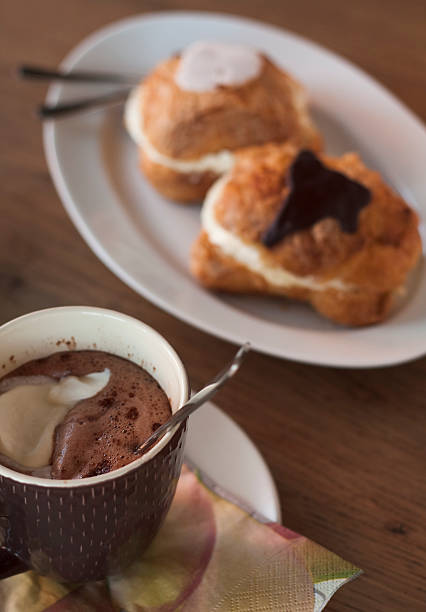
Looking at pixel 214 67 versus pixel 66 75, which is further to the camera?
pixel 66 75

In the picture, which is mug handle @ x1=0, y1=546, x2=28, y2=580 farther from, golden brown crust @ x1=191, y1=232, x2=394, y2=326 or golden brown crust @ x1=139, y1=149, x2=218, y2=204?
golden brown crust @ x1=139, y1=149, x2=218, y2=204

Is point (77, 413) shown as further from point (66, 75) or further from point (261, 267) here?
point (66, 75)

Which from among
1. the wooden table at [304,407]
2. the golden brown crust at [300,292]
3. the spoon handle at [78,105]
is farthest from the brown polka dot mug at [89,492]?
the spoon handle at [78,105]

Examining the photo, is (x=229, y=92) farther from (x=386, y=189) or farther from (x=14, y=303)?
(x=14, y=303)

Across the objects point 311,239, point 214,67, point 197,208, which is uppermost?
point 214,67

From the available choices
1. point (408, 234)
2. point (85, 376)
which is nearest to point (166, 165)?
point (408, 234)

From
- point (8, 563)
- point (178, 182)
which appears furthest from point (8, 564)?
point (178, 182)
